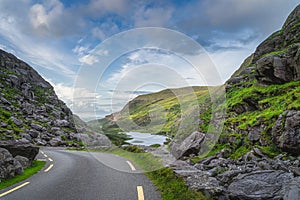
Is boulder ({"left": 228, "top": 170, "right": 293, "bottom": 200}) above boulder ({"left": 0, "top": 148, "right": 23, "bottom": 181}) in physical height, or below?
below

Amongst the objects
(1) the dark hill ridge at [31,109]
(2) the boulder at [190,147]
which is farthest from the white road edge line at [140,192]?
(1) the dark hill ridge at [31,109]

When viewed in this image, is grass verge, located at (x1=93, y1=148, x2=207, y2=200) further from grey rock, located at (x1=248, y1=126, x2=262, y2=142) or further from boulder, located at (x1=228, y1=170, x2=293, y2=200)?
grey rock, located at (x1=248, y1=126, x2=262, y2=142)

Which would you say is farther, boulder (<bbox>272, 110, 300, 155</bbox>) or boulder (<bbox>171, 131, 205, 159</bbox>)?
boulder (<bbox>171, 131, 205, 159</bbox>)

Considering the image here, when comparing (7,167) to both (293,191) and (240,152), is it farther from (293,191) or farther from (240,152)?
(240,152)

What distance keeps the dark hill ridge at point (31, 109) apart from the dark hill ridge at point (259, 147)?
39.9 meters

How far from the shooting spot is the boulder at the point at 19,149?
13.5 metres

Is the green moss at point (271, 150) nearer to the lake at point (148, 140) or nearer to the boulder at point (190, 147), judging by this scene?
the boulder at point (190, 147)

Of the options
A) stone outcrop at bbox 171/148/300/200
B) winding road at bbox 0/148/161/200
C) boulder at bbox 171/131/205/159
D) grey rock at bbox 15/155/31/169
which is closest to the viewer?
stone outcrop at bbox 171/148/300/200

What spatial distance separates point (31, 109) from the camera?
73.8 metres

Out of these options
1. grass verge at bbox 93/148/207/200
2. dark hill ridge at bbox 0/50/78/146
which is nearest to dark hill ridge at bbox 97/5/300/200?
grass verge at bbox 93/148/207/200

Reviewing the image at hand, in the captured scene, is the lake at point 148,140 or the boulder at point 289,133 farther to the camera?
the lake at point 148,140

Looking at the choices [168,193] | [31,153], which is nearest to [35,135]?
[31,153]

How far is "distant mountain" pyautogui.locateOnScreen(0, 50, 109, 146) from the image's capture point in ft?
172

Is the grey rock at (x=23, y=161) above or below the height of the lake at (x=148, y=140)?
above
